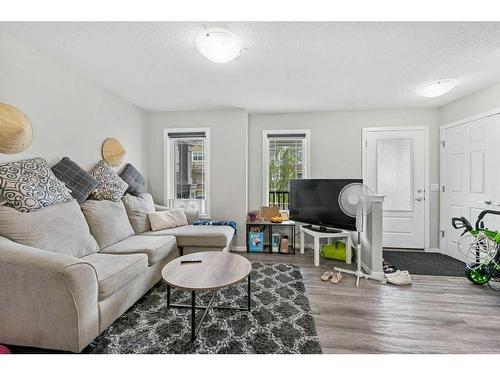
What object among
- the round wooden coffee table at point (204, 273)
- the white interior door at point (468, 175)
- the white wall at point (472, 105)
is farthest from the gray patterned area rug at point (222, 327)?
the white wall at point (472, 105)

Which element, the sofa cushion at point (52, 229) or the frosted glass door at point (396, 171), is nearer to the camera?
the sofa cushion at point (52, 229)

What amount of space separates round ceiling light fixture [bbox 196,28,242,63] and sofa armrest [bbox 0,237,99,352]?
1.75 m

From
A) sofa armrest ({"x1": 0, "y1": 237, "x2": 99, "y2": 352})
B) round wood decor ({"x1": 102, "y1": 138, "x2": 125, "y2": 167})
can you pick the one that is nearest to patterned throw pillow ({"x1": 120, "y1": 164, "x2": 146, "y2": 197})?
round wood decor ({"x1": 102, "y1": 138, "x2": 125, "y2": 167})

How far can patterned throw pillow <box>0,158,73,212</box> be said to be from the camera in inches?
68.0

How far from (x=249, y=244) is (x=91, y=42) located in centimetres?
305

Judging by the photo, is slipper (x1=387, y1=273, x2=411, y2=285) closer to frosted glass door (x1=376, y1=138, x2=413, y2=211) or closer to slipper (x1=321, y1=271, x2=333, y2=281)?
slipper (x1=321, y1=271, x2=333, y2=281)

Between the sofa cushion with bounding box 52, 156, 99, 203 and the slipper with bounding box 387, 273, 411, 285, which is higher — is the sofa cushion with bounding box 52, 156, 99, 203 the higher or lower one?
the higher one

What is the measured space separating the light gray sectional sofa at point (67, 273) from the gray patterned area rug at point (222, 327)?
12 cm

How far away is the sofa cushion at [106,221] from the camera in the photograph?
226 cm

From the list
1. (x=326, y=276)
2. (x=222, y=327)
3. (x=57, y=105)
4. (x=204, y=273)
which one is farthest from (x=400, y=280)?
(x=57, y=105)

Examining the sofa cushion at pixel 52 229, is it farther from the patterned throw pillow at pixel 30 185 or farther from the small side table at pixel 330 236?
the small side table at pixel 330 236

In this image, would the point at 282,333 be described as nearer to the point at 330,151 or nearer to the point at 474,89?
the point at 330,151
